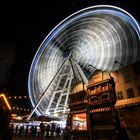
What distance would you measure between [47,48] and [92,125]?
12.3 m

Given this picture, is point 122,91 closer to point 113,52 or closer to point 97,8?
point 113,52

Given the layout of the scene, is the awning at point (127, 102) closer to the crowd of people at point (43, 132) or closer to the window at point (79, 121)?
the window at point (79, 121)

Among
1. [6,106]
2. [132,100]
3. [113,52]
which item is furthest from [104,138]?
[113,52]

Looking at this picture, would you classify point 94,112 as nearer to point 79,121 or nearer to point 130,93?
point 79,121

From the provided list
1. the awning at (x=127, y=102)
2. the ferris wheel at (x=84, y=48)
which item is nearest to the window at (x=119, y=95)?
the awning at (x=127, y=102)

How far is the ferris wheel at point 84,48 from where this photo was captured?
17719 millimetres

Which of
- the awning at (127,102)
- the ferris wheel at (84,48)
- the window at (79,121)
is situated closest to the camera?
the awning at (127,102)

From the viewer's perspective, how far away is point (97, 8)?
18.9 meters

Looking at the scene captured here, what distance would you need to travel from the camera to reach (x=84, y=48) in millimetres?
22188

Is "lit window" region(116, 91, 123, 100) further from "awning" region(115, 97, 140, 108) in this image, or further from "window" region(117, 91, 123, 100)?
"awning" region(115, 97, 140, 108)

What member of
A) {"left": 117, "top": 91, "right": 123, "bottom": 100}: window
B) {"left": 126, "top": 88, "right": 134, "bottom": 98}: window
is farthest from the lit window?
{"left": 126, "top": 88, "right": 134, "bottom": 98}: window

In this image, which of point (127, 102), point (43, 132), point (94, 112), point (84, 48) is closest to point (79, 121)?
point (94, 112)

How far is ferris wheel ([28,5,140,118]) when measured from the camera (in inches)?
698

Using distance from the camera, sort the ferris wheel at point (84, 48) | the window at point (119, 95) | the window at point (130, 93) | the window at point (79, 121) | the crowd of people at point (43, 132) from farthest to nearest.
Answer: the ferris wheel at point (84, 48) < the crowd of people at point (43, 132) < the window at point (79, 121) < the window at point (119, 95) < the window at point (130, 93)
